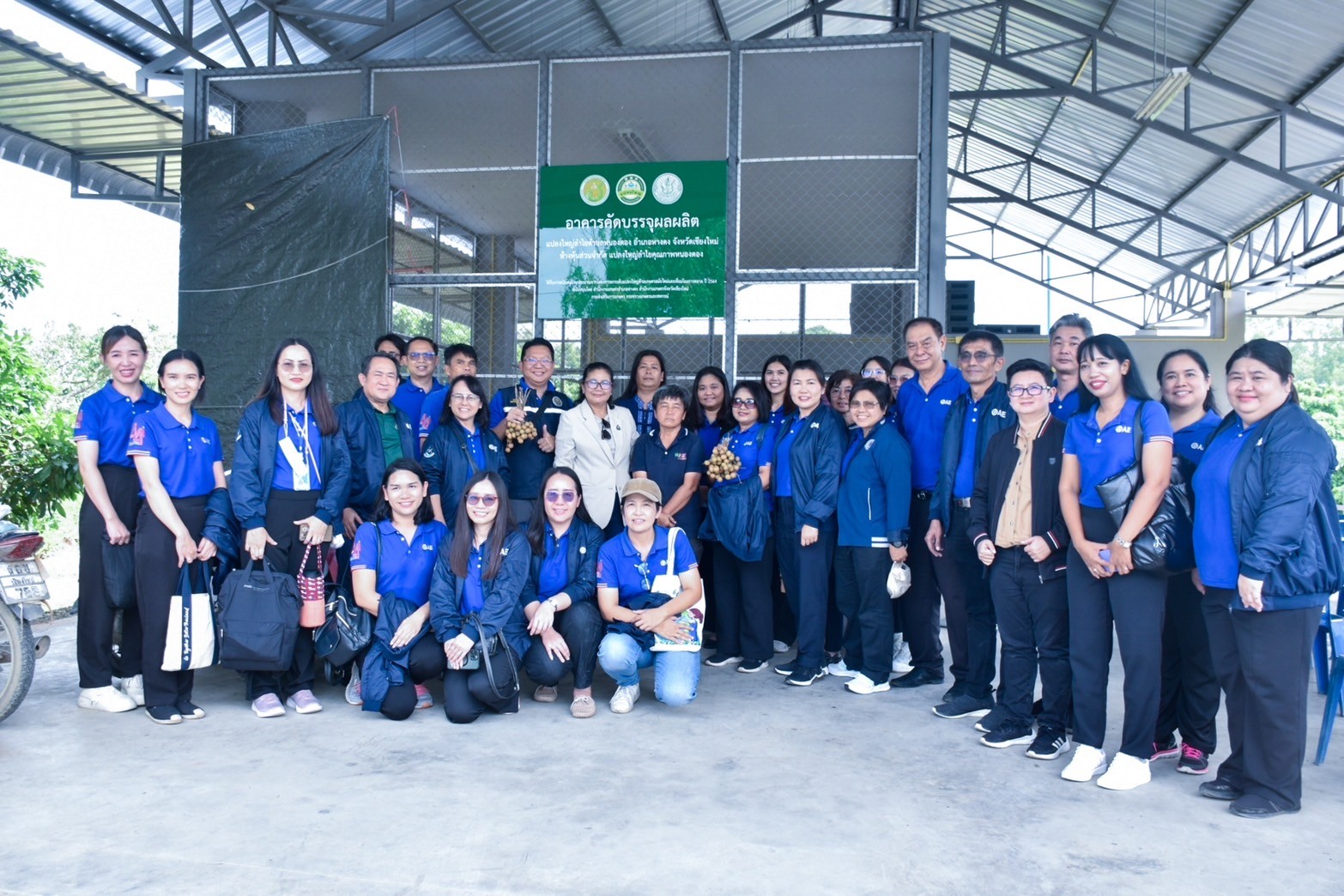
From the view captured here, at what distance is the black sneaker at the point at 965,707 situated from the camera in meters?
3.89

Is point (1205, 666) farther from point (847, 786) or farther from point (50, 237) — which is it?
point (50, 237)

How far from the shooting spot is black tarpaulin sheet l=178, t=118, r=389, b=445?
632cm

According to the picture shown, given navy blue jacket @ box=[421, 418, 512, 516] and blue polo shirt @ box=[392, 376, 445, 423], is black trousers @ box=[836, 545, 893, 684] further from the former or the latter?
blue polo shirt @ box=[392, 376, 445, 423]

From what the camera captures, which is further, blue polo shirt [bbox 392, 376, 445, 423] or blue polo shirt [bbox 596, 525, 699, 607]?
blue polo shirt [bbox 392, 376, 445, 423]

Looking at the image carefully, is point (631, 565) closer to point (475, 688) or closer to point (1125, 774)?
point (475, 688)

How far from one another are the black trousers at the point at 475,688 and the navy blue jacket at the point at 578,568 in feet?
1.01

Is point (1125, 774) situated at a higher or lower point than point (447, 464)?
lower

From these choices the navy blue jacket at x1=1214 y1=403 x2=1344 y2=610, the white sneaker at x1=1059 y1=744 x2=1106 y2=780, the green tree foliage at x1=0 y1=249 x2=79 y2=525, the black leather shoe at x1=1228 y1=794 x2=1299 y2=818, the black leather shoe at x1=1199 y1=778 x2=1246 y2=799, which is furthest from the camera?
the green tree foliage at x1=0 y1=249 x2=79 y2=525

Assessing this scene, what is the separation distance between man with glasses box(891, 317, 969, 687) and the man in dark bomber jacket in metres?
0.50

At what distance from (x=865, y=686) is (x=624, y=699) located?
3.48ft

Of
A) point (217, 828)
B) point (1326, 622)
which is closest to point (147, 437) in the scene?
point (217, 828)

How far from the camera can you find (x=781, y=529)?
4.53 m

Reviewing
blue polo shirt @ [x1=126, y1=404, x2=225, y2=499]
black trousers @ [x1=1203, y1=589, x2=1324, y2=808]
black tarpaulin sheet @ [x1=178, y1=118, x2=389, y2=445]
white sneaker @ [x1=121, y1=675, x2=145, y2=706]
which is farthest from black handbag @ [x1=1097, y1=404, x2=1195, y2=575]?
black tarpaulin sheet @ [x1=178, y1=118, x2=389, y2=445]

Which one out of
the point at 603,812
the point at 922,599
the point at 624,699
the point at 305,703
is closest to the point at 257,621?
the point at 305,703
